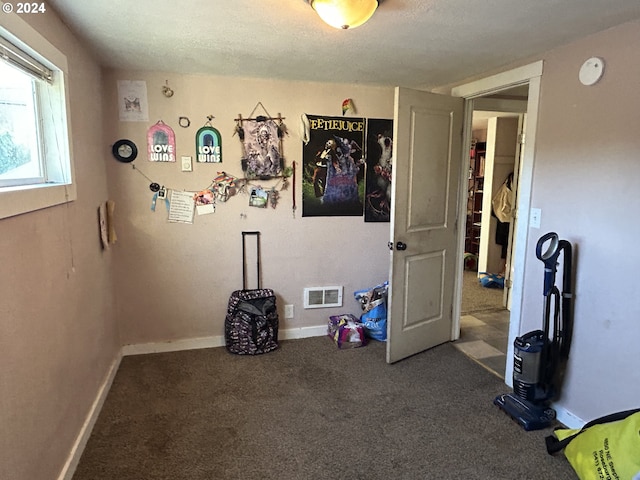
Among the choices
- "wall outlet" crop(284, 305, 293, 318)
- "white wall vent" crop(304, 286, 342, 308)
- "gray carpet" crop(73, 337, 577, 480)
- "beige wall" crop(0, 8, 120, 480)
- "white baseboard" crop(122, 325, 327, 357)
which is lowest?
"gray carpet" crop(73, 337, 577, 480)

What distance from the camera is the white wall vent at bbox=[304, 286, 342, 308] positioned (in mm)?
3513

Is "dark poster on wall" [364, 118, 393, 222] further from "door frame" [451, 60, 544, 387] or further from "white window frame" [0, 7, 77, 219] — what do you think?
"white window frame" [0, 7, 77, 219]

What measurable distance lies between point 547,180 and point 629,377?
1122mm

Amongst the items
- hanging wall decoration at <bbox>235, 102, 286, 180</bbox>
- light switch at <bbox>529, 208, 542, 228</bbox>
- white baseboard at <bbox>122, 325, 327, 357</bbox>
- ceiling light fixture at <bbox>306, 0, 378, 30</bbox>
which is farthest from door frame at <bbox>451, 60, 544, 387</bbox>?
white baseboard at <bbox>122, 325, 327, 357</bbox>

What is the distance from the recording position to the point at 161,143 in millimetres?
2998

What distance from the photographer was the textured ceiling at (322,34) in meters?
1.75

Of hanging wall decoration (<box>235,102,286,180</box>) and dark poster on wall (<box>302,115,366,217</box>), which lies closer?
hanging wall decoration (<box>235,102,286,180</box>)

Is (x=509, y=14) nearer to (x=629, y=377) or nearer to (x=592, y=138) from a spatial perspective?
(x=592, y=138)

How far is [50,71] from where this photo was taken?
74.0 inches

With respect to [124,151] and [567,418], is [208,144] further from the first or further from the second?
[567,418]

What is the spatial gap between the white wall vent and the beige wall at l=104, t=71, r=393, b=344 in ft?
0.18

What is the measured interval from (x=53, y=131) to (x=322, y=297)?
230 cm

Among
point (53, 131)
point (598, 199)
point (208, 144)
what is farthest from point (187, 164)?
point (598, 199)

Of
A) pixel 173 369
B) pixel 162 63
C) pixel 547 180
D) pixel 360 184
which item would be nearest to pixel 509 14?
pixel 547 180
